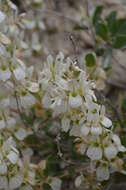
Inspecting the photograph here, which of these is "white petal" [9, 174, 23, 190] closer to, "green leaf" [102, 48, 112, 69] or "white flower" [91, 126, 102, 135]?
"white flower" [91, 126, 102, 135]

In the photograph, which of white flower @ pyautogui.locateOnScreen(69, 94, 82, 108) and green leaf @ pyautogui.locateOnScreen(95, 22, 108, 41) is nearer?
white flower @ pyautogui.locateOnScreen(69, 94, 82, 108)

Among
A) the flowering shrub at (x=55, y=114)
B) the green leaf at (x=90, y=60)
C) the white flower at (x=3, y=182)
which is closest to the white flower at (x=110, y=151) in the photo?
the flowering shrub at (x=55, y=114)

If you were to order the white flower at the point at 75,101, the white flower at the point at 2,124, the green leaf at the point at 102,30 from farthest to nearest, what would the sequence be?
the green leaf at the point at 102,30, the white flower at the point at 2,124, the white flower at the point at 75,101

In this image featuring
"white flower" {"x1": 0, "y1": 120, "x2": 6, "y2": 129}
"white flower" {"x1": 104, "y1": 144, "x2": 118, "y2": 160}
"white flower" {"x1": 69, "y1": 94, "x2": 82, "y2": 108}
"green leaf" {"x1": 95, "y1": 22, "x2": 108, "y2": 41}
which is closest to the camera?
"white flower" {"x1": 69, "y1": 94, "x2": 82, "y2": 108}

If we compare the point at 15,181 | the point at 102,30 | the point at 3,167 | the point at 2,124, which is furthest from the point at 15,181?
the point at 102,30

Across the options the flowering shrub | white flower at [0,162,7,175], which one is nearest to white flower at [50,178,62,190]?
the flowering shrub

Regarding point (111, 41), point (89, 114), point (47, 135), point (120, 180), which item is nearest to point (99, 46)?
point (111, 41)

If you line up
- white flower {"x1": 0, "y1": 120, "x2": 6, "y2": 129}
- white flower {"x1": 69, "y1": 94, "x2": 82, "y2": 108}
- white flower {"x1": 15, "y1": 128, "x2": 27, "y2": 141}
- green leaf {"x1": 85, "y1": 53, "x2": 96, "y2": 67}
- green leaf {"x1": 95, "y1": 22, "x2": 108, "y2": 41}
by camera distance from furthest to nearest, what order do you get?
green leaf {"x1": 95, "y1": 22, "x2": 108, "y2": 41}, green leaf {"x1": 85, "y1": 53, "x2": 96, "y2": 67}, white flower {"x1": 15, "y1": 128, "x2": 27, "y2": 141}, white flower {"x1": 0, "y1": 120, "x2": 6, "y2": 129}, white flower {"x1": 69, "y1": 94, "x2": 82, "y2": 108}

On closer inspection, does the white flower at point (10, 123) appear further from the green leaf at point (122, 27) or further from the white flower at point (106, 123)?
the green leaf at point (122, 27)

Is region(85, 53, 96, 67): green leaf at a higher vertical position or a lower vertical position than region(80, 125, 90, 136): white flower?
higher
